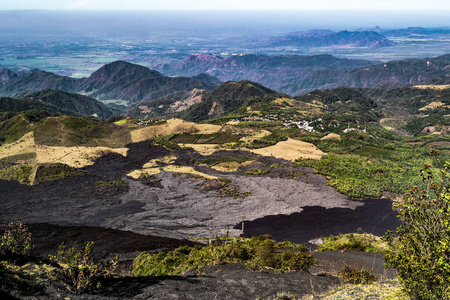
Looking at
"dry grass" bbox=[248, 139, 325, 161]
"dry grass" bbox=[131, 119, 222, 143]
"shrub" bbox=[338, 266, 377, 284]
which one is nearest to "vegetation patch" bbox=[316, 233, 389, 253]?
"shrub" bbox=[338, 266, 377, 284]

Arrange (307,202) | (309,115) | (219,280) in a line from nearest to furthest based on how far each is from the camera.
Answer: (219,280) → (307,202) → (309,115)

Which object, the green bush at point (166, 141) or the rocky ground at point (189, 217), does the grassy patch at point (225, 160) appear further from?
the green bush at point (166, 141)

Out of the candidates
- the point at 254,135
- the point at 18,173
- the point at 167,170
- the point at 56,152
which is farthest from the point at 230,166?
the point at 18,173

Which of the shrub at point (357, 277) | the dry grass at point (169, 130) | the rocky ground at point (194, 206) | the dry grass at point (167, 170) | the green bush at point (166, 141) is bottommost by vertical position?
the rocky ground at point (194, 206)

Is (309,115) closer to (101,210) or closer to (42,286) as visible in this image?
(101,210)

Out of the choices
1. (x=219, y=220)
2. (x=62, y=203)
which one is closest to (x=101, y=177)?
(x=62, y=203)

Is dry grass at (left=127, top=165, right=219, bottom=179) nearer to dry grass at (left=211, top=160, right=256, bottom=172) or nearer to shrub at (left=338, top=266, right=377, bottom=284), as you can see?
dry grass at (left=211, top=160, right=256, bottom=172)

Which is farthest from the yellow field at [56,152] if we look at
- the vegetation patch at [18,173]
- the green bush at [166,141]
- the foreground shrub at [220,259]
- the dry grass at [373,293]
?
the dry grass at [373,293]
